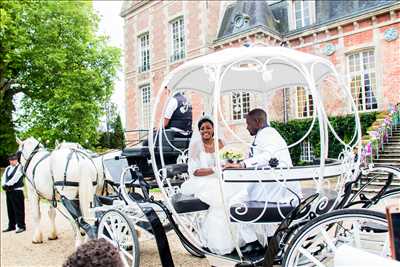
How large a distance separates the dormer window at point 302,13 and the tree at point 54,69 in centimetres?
991

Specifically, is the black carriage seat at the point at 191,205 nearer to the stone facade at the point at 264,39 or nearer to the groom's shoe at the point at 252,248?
the groom's shoe at the point at 252,248

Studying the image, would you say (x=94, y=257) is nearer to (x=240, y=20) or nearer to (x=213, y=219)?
(x=213, y=219)

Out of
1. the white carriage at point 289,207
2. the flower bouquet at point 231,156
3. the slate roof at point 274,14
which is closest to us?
the white carriage at point 289,207

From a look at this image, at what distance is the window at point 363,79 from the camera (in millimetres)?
9204

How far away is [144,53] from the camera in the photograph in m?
21.0

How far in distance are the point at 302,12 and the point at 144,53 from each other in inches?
391

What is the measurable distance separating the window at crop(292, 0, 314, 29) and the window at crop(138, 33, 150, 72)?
9122mm

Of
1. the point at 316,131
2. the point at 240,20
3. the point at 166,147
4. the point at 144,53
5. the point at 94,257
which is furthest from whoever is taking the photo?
the point at 144,53

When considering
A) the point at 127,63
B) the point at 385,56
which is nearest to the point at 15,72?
the point at 127,63

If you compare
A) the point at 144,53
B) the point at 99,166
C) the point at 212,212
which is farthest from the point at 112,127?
the point at 212,212

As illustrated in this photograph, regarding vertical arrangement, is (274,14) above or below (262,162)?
above

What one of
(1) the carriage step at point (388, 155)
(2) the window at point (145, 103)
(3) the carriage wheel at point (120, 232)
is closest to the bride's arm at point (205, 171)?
(3) the carriage wheel at point (120, 232)

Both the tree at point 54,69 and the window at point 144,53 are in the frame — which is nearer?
the tree at point 54,69

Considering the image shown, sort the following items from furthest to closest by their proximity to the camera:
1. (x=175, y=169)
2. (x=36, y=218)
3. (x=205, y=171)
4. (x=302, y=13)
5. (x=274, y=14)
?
1. (x=274, y=14)
2. (x=302, y=13)
3. (x=36, y=218)
4. (x=175, y=169)
5. (x=205, y=171)
